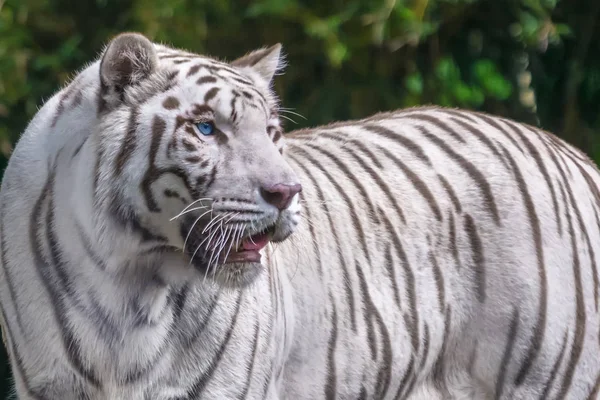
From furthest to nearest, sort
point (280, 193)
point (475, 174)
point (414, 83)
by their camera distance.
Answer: point (414, 83)
point (475, 174)
point (280, 193)

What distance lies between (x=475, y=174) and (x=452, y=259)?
0.30 meters

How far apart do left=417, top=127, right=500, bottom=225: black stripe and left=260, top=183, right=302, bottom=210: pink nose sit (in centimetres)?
111

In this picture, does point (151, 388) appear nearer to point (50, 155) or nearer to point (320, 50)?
point (50, 155)

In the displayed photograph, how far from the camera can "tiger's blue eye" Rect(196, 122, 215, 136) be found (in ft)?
9.16

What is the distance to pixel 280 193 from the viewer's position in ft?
9.01

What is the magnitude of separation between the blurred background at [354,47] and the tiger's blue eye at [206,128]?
112 inches

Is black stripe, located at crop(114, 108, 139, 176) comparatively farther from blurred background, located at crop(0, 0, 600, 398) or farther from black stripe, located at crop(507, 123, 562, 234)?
blurred background, located at crop(0, 0, 600, 398)

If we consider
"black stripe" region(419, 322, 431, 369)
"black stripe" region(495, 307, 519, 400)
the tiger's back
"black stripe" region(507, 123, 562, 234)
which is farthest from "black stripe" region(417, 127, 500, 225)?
"black stripe" region(419, 322, 431, 369)

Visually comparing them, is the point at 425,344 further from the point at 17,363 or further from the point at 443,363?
the point at 17,363

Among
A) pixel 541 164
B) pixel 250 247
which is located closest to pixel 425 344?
pixel 541 164

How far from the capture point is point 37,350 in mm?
2941

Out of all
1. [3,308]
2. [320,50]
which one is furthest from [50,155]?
[320,50]

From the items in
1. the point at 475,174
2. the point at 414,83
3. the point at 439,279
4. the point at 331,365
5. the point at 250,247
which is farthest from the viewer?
the point at 414,83

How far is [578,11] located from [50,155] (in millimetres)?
3938
